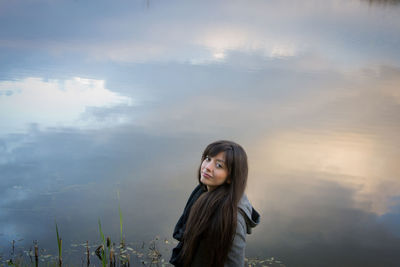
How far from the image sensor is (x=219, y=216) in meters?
1.99

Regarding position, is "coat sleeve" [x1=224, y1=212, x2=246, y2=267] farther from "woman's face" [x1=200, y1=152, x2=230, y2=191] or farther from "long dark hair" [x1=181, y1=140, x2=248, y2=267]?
"woman's face" [x1=200, y1=152, x2=230, y2=191]

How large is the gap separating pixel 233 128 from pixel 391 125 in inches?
127

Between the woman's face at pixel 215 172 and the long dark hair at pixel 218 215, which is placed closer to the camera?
the long dark hair at pixel 218 215

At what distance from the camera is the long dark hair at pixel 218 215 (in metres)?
1.98

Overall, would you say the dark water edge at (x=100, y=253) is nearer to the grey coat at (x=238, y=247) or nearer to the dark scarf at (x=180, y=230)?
the dark scarf at (x=180, y=230)

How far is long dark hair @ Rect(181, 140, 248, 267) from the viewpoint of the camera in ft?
6.48

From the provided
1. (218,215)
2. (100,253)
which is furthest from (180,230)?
(100,253)

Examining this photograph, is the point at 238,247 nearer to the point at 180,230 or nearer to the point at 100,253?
the point at 180,230

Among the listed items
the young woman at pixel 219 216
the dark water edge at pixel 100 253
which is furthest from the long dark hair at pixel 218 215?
the dark water edge at pixel 100 253

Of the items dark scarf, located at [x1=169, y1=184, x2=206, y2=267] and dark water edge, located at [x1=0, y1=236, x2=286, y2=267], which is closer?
dark scarf, located at [x1=169, y1=184, x2=206, y2=267]

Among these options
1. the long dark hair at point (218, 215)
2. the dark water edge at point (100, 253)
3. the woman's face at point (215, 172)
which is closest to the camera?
the long dark hair at point (218, 215)

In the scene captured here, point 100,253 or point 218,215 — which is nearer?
point 218,215

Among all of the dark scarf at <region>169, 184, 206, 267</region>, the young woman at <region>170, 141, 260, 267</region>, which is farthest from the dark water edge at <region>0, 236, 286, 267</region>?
the young woman at <region>170, 141, 260, 267</region>

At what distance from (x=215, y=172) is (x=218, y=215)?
0.23 m
